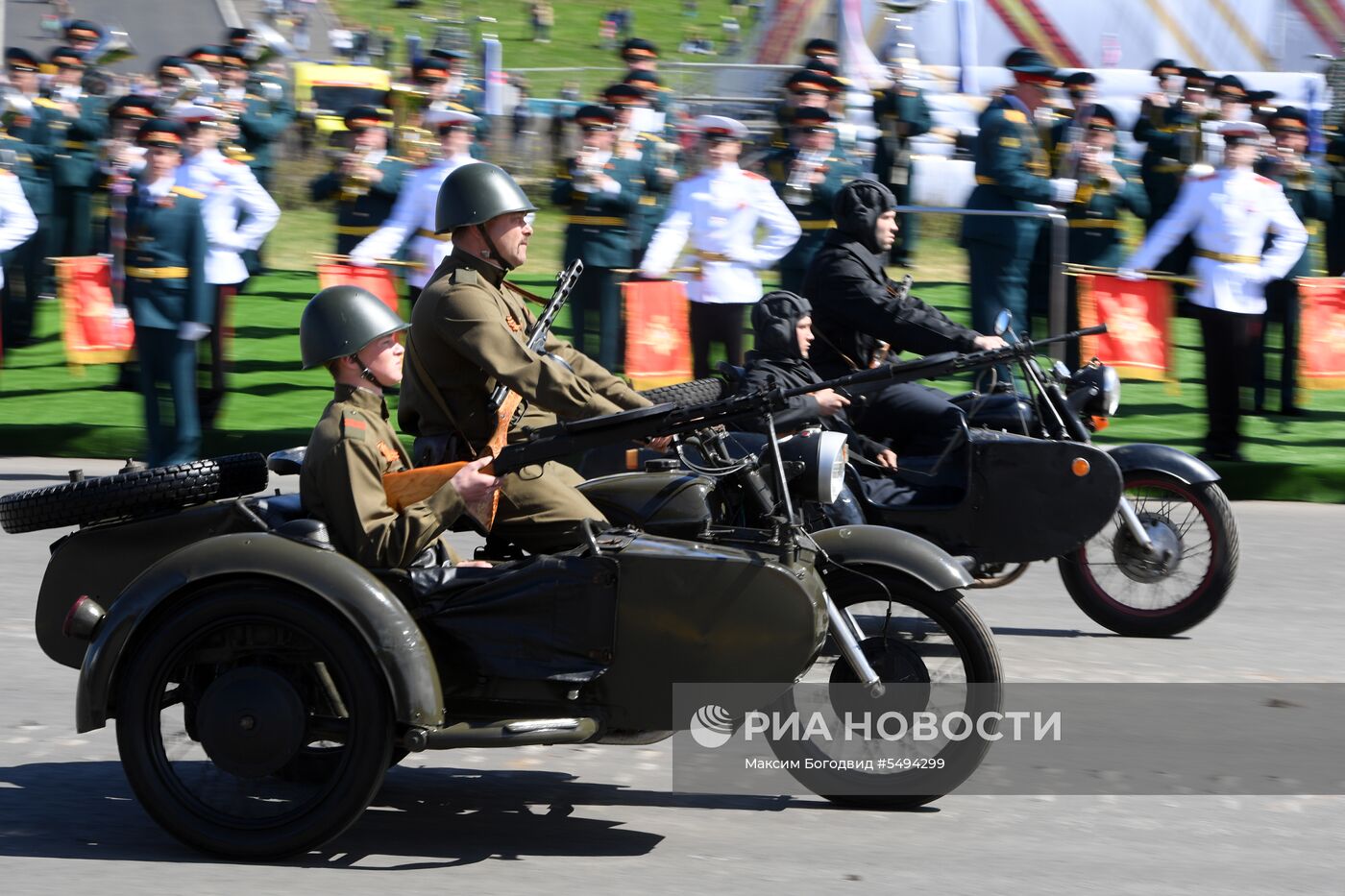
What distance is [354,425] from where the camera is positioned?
15.9 ft

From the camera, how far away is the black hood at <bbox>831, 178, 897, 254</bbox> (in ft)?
24.6

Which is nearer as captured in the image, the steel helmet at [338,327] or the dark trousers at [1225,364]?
the steel helmet at [338,327]

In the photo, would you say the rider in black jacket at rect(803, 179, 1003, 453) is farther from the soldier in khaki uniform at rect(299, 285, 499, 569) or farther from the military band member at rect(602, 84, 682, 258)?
the military band member at rect(602, 84, 682, 258)

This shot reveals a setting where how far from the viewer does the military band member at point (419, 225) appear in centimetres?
1177

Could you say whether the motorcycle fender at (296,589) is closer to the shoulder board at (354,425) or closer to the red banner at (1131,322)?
the shoulder board at (354,425)

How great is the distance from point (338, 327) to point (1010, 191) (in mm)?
8053

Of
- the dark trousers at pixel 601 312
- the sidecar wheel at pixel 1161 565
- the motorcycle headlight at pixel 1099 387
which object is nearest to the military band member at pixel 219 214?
the dark trousers at pixel 601 312

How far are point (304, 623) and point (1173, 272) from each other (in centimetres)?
811

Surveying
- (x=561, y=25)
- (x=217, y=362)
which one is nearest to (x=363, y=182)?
(x=217, y=362)

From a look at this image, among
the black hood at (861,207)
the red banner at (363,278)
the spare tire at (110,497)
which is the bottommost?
the red banner at (363,278)

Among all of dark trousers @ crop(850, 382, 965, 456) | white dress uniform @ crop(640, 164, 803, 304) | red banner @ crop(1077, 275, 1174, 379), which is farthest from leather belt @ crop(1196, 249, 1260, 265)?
dark trousers @ crop(850, 382, 965, 456)

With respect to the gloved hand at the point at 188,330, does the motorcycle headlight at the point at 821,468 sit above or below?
above

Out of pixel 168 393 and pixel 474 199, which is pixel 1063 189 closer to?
pixel 168 393

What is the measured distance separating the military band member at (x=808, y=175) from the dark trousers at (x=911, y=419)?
468 cm
